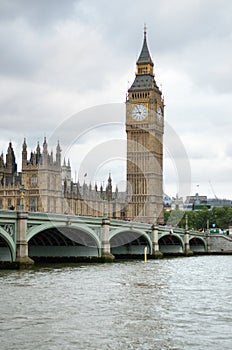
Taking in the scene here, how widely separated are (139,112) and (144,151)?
22.2 ft

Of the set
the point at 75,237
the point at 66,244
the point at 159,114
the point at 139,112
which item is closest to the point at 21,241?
the point at 75,237

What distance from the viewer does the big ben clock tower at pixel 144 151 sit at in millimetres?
106000

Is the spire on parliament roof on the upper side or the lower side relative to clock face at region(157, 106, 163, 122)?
upper

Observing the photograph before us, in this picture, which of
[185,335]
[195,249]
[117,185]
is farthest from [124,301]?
[117,185]

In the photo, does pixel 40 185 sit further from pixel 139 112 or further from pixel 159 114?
pixel 159 114

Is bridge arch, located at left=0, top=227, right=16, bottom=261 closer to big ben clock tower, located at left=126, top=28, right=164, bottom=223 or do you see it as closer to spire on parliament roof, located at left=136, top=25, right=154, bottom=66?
big ben clock tower, located at left=126, top=28, right=164, bottom=223

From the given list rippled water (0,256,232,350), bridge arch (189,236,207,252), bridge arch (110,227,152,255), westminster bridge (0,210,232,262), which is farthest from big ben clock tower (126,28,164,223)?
rippled water (0,256,232,350)

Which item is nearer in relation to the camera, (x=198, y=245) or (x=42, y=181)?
(x=42, y=181)

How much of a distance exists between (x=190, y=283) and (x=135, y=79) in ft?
266

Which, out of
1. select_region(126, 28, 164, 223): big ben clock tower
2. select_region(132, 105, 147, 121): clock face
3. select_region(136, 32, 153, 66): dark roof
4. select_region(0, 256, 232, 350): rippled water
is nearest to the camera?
select_region(0, 256, 232, 350): rippled water

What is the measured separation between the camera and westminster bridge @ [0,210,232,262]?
39500mm

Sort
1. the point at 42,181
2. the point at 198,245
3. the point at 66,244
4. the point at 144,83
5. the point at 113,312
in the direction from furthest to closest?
the point at 144,83
the point at 198,245
the point at 42,181
the point at 66,244
the point at 113,312

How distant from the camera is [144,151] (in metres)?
107

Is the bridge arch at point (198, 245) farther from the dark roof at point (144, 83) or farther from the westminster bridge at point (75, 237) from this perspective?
the dark roof at point (144, 83)
